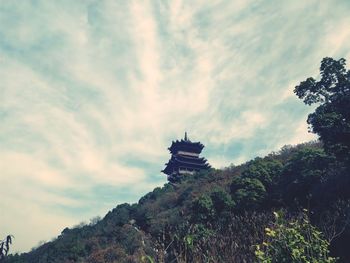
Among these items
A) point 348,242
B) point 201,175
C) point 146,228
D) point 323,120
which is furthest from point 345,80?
point 201,175

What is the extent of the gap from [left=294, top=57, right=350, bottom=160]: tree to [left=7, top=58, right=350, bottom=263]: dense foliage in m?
0.05

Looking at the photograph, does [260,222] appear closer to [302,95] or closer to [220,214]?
[302,95]

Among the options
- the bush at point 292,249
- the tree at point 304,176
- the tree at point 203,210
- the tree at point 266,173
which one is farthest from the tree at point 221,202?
the bush at point 292,249

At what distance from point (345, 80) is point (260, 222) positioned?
11.3 metres

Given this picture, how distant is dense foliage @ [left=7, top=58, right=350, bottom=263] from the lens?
1006 centimetres

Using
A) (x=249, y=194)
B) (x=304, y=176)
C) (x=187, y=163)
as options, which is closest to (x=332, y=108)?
(x=304, y=176)

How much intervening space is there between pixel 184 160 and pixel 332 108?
1785 inches

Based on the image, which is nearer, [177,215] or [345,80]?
[345,80]

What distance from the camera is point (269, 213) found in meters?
20.0

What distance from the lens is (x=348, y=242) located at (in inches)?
635

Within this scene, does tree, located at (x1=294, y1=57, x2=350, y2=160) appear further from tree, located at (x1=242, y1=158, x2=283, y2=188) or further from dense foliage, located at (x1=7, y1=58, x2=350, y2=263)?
tree, located at (x1=242, y1=158, x2=283, y2=188)

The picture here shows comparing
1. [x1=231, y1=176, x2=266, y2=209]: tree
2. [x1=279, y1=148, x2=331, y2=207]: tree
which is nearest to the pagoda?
[x1=231, y1=176, x2=266, y2=209]: tree

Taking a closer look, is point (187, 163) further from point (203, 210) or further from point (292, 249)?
point (292, 249)

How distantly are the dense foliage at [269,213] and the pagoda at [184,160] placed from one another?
1772 cm
